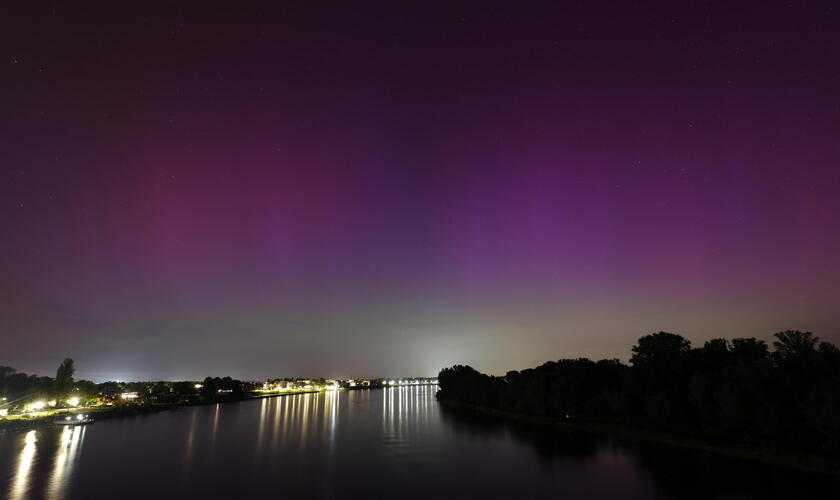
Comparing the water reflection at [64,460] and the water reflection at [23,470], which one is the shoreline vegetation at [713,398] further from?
the water reflection at [23,470]

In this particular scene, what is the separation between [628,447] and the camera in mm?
56406

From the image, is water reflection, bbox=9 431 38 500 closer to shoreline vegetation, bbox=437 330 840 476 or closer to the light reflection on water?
the light reflection on water

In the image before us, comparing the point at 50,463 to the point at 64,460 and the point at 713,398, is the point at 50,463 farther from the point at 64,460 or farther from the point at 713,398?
the point at 713,398

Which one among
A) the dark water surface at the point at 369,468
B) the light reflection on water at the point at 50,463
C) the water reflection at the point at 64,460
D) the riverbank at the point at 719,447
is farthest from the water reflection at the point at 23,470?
the riverbank at the point at 719,447

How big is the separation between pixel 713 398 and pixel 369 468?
42.0 m

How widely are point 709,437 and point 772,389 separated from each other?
29.9 feet

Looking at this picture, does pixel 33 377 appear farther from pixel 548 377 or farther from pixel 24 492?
pixel 548 377

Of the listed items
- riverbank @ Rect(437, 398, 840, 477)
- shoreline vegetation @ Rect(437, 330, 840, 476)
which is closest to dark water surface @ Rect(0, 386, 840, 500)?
riverbank @ Rect(437, 398, 840, 477)

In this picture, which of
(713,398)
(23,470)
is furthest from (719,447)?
(23,470)

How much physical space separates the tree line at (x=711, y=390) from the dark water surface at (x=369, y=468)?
599 cm

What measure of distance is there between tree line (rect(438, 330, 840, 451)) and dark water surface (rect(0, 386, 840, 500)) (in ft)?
19.6

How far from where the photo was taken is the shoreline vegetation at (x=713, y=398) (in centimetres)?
4275

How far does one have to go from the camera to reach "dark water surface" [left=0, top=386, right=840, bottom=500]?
35.9 metres

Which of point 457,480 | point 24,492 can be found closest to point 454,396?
point 457,480
